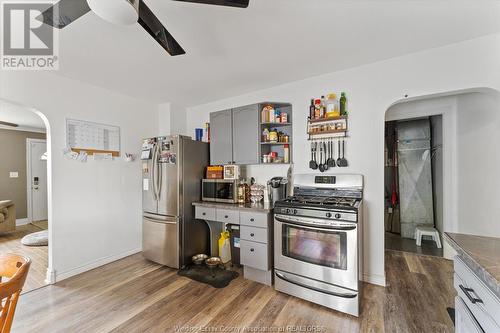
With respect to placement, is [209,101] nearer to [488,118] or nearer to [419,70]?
[419,70]

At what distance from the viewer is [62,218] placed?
2.59 m

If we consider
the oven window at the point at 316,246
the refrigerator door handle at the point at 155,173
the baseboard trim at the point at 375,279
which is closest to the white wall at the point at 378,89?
the baseboard trim at the point at 375,279

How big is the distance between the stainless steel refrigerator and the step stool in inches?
134

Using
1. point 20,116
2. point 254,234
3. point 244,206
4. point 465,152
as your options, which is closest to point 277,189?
point 244,206

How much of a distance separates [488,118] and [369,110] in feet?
4.31

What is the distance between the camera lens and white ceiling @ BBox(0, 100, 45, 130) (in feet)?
11.5

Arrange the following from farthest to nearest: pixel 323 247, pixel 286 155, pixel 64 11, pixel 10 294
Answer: pixel 286 155 → pixel 323 247 → pixel 64 11 → pixel 10 294

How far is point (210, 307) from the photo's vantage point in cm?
203

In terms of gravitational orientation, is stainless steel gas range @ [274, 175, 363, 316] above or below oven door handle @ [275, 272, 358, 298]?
above

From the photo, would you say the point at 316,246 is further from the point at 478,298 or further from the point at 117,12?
the point at 117,12

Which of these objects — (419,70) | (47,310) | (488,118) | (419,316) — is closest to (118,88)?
(47,310)

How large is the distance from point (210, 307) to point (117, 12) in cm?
230

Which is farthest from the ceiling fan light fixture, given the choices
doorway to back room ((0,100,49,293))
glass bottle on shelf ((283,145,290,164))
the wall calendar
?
doorway to back room ((0,100,49,293))

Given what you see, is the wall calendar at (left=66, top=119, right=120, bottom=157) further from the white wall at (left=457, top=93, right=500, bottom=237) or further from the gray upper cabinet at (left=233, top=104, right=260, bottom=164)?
the white wall at (left=457, top=93, right=500, bottom=237)
